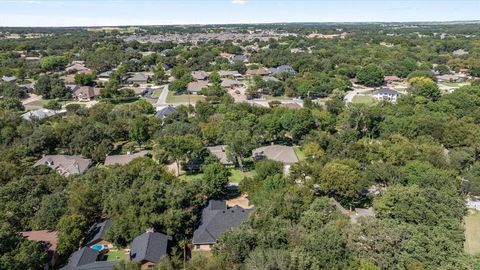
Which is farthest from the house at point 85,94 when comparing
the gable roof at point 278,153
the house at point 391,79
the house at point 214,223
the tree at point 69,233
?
the house at point 391,79

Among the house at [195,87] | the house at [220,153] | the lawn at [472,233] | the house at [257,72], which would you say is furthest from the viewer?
the house at [257,72]

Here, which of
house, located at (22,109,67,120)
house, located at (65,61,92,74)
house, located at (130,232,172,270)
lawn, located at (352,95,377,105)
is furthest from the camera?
house, located at (65,61,92,74)

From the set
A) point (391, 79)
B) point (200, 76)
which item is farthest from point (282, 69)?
point (391, 79)

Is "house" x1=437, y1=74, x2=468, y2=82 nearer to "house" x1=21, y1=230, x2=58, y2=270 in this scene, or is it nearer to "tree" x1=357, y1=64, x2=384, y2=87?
"tree" x1=357, y1=64, x2=384, y2=87

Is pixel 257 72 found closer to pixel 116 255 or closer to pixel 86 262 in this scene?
pixel 116 255

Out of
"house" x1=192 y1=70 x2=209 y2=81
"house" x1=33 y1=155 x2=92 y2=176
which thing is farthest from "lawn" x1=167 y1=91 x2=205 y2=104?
"house" x1=33 y1=155 x2=92 y2=176

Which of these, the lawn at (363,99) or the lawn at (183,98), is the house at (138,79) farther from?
the lawn at (363,99)
